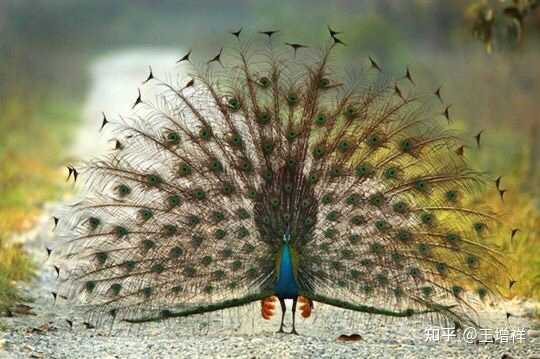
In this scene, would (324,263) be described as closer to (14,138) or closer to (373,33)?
(14,138)

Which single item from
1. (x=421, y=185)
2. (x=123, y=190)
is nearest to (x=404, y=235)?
(x=421, y=185)

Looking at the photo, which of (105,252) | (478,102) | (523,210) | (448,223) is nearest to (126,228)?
(105,252)

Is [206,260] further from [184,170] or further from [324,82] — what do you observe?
[324,82]

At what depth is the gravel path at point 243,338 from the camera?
6.58m

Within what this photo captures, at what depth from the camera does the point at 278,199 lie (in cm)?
680

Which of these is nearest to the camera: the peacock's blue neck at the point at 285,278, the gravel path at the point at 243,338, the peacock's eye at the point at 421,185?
the gravel path at the point at 243,338

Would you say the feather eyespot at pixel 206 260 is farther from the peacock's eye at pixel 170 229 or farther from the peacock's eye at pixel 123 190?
the peacock's eye at pixel 123 190

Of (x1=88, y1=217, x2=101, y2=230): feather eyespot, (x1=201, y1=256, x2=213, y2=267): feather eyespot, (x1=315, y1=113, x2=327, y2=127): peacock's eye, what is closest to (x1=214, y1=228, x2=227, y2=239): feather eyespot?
(x1=201, y1=256, x2=213, y2=267): feather eyespot

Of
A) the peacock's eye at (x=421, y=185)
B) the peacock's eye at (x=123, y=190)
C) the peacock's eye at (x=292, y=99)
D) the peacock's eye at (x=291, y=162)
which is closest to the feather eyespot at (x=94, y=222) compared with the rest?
the peacock's eye at (x=123, y=190)

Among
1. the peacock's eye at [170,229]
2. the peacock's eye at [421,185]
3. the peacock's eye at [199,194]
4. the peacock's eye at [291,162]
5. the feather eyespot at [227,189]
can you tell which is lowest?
the peacock's eye at [170,229]

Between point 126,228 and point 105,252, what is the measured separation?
22cm

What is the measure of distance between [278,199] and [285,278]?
53 centimetres

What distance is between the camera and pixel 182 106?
22.3 ft

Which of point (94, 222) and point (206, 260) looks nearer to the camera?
point (206, 260)
